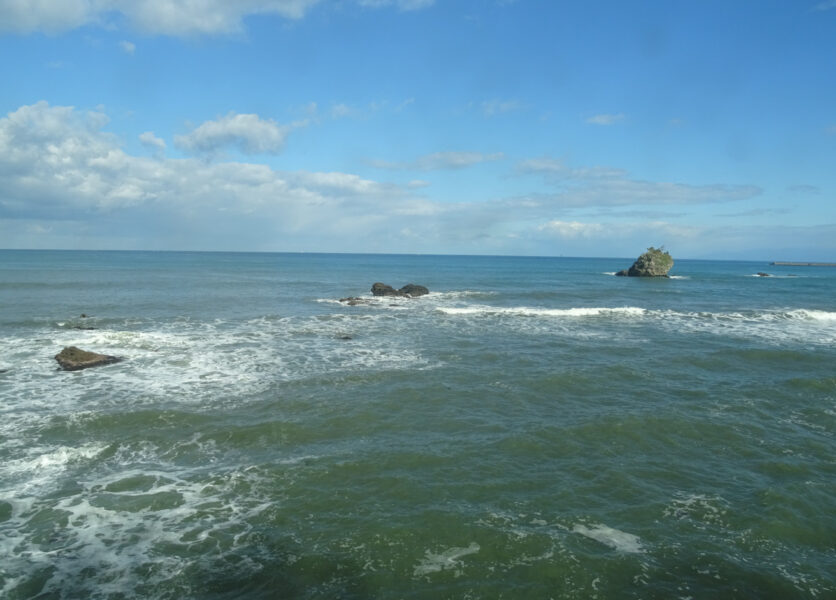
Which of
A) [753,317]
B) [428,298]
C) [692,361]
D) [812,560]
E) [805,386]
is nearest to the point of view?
[812,560]

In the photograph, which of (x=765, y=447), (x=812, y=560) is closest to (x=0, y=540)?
(x=812, y=560)

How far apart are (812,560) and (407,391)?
41.5 feet

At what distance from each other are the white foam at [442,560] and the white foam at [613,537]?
7.92ft

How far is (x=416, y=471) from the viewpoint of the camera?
1244 cm

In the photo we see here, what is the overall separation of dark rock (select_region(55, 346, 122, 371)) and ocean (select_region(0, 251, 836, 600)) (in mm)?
1128

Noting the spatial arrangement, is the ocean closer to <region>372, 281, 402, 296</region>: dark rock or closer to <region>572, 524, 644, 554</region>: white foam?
<region>572, 524, 644, 554</region>: white foam

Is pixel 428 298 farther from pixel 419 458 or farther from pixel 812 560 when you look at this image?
pixel 812 560

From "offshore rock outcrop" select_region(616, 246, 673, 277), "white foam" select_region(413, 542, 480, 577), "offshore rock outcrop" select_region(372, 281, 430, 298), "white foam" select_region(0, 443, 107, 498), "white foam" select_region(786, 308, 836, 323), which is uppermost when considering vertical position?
"offshore rock outcrop" select_region(616, 246, 673, 277)

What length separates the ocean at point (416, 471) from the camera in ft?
28.8

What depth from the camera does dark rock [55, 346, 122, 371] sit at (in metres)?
21.4

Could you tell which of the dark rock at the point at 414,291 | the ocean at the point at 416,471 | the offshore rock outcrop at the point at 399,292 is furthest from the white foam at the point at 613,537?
the dark rock at the point at 414,291

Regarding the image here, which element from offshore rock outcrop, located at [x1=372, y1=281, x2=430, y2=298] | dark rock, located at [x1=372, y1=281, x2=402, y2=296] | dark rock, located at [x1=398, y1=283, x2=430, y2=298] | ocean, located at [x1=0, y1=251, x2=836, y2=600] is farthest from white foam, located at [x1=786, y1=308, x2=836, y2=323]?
dark rock, located at [x1=372, y1=281, x2=402, y2=296]

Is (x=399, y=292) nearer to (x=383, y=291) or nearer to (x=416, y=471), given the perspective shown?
(x=383, y=291)

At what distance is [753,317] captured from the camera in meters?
40.7
